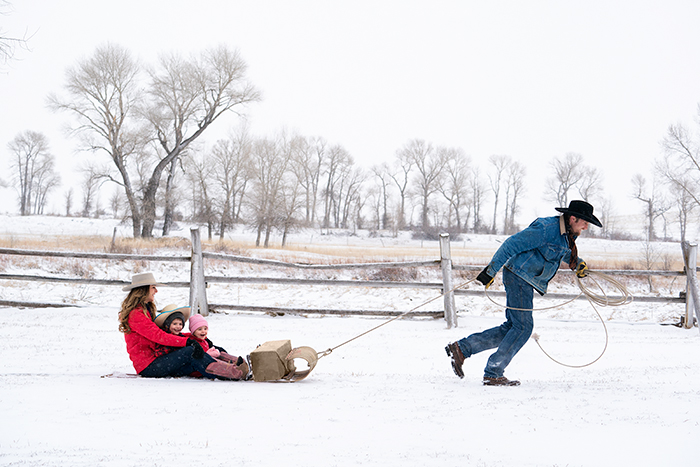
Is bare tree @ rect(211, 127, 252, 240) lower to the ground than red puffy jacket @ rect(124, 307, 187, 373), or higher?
higher

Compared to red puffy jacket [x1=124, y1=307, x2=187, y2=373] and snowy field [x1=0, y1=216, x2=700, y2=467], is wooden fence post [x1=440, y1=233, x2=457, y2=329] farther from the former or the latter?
red puffy jacket [x1=124, y1=307, x2=187, y2=373]

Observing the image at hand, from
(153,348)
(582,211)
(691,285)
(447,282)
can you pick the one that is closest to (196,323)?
(153,348)

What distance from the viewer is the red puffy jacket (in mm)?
4078

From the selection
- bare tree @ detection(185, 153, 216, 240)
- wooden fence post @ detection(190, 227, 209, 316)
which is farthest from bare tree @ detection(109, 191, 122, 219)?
wooden fence post @ detection(190, 227, 209, 316)

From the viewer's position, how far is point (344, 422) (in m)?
2.93

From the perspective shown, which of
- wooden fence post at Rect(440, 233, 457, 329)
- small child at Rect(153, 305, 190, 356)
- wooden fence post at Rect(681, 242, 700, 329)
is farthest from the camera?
wooden fence post at Rect(440, 233, 457, 329)

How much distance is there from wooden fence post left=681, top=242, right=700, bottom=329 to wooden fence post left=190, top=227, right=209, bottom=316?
27.6ft

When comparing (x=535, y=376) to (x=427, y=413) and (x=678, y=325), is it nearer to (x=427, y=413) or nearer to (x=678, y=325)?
(x=427, y=413)

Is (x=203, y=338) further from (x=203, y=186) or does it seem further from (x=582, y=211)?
(x=203, y=186)

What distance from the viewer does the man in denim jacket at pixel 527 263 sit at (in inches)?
155

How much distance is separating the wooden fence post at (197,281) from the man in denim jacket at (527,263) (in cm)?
556

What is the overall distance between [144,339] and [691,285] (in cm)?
842

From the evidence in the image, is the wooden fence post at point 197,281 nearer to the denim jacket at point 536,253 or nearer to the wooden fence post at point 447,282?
the wooden fence post at point 447,282

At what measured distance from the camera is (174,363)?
4.17 m
